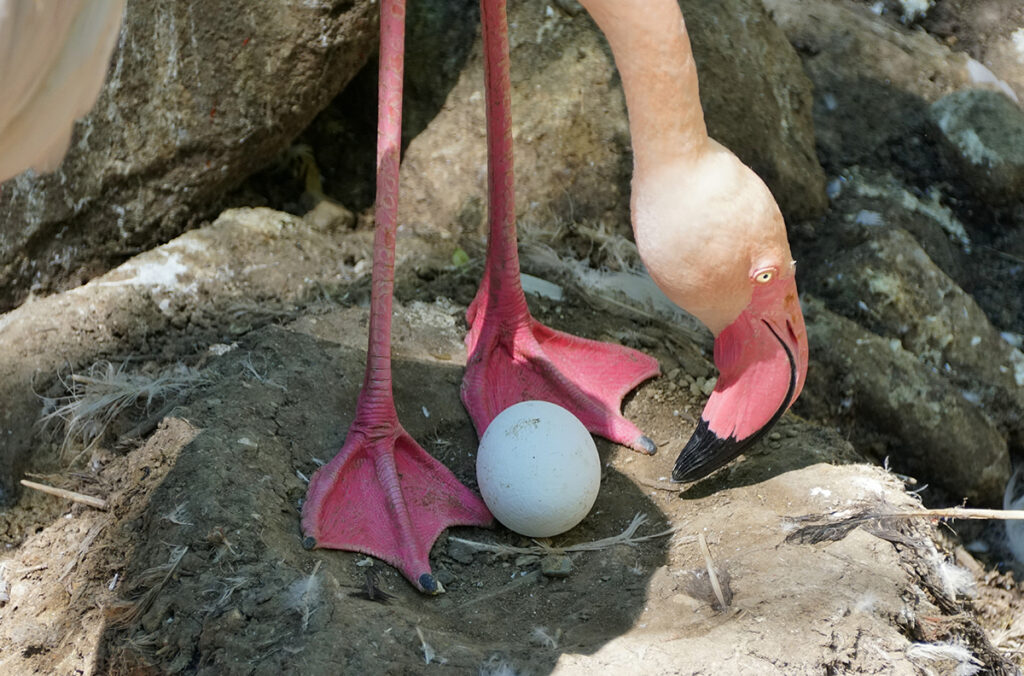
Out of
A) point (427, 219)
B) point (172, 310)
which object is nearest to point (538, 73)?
point (427, 219)

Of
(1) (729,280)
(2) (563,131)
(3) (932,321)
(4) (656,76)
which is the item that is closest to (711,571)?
(1) (729,280)

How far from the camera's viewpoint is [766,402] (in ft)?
7.04

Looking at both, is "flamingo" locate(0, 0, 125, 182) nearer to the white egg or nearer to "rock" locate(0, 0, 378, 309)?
"rock" locate(0, 0, 378, 309)

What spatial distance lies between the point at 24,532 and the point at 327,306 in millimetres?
917

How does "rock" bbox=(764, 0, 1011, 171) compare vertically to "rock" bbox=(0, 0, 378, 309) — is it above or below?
below

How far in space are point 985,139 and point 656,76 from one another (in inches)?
89.3

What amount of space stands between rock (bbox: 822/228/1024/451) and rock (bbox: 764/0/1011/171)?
0.60 metres

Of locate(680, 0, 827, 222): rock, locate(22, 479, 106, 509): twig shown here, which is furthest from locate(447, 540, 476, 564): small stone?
locate(680, 0, 827, 222): rock

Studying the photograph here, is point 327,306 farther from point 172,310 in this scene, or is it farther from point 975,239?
point 975,239

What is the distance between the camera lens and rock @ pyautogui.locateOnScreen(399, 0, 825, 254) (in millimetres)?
3180

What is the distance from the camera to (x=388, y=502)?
213 centimetres

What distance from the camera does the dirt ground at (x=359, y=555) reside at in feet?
5.83

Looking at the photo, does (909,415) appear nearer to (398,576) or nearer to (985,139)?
(985,139)

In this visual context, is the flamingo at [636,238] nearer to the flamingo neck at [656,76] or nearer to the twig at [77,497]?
the flamingo neck at [656,76]
